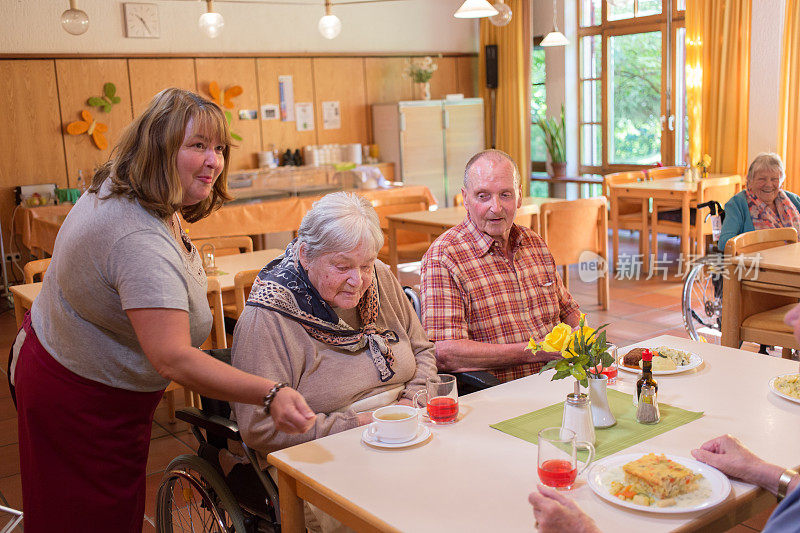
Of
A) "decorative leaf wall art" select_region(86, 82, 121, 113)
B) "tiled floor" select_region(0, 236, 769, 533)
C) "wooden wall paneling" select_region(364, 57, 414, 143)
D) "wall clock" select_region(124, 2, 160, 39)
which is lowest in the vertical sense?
"tiled floor" select_region(0, 236, 769, 533)

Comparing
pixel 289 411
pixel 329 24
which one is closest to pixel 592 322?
pixel 329 24

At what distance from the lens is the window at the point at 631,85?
8.67m

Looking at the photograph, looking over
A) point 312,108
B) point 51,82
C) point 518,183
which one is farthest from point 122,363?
point 312,108

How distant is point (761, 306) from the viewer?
3816 millimetres

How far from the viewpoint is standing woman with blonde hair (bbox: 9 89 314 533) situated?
1623 millimetres

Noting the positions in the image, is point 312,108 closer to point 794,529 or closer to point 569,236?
point 569,236

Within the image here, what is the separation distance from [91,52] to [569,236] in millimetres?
5117

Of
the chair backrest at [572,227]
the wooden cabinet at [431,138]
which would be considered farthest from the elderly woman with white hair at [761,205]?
the wooden cabinet at [431,138]

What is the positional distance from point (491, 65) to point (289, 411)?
918 cm

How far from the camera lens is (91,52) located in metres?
7.63

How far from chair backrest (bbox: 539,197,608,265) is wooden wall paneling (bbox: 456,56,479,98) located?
17.1 feet

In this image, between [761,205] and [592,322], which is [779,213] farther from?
[592,322]

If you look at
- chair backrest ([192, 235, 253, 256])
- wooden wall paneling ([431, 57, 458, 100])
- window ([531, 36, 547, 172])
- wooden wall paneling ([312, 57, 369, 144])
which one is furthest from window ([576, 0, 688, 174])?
chair backrest ([192, 235, 253, 256])

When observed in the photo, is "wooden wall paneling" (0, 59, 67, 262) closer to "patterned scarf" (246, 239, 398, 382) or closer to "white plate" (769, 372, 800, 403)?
"patterned scarf" (246, 239, 398, 382)
